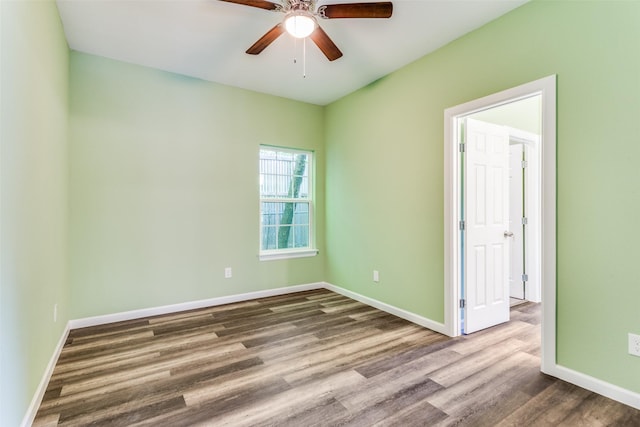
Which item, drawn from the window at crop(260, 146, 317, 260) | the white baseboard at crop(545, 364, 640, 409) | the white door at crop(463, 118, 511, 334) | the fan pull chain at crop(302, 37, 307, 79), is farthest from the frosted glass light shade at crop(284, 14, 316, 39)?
the white baseboard at crop(545, 364, 640, 409)

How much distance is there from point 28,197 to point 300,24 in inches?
76.3

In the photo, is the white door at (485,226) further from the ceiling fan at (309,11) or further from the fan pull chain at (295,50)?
the fan pull chain at (295,50)

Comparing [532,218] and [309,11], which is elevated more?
[309,11]

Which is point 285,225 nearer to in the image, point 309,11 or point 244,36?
point 244,36

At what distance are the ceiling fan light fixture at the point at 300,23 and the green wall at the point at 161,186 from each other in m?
2.01

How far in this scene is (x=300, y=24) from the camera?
202 centimetres

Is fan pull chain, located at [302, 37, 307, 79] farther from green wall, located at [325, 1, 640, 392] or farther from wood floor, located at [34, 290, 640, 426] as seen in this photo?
wood floor, located at [34, 290, 640, 426]

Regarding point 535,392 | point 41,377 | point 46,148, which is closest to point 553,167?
point 535,392

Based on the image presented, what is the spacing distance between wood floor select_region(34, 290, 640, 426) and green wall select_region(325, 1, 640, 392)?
1.33ft

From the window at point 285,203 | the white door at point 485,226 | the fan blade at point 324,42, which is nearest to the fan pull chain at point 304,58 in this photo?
the fan blade at point 324,42

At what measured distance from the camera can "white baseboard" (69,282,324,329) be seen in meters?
3.09

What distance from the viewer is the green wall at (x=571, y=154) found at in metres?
1.83

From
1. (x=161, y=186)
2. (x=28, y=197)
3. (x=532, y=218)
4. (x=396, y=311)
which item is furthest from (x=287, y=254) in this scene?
(x=532, y=218)

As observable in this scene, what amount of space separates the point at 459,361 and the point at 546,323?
683 mm
